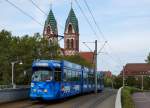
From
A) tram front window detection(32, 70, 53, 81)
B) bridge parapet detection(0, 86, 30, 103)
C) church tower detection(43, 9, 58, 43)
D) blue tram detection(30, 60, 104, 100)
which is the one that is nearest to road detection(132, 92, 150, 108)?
blue tram detection(30, 60, 104, 100)

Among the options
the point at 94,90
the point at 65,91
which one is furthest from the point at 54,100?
the point at 94,90

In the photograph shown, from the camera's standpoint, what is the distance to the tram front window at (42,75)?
31.8 metres

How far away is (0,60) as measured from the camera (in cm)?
7631

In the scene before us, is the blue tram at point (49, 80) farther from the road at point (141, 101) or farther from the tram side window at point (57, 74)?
the road at point (141, 101)

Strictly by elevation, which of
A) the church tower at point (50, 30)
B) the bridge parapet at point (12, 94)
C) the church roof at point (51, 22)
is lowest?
the bridge parapet at point (12, 94)

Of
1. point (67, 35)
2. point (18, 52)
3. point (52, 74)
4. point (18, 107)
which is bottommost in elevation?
point (18, 107)

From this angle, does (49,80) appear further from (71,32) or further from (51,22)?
(71,32)

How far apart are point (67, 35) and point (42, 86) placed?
398 feet

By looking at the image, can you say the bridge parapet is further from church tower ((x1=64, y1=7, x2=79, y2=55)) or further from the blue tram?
church tower ((x1=64, y1=7, x2=79, y2=55))

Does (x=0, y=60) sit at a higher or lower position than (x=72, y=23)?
lower

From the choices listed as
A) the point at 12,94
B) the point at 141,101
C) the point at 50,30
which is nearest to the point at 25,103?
the point at 12,94

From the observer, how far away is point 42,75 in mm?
32031

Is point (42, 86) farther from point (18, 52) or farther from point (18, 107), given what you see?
point (18, 52)

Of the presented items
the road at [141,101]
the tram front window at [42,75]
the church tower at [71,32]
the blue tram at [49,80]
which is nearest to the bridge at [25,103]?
the blue tram at [49,80]
